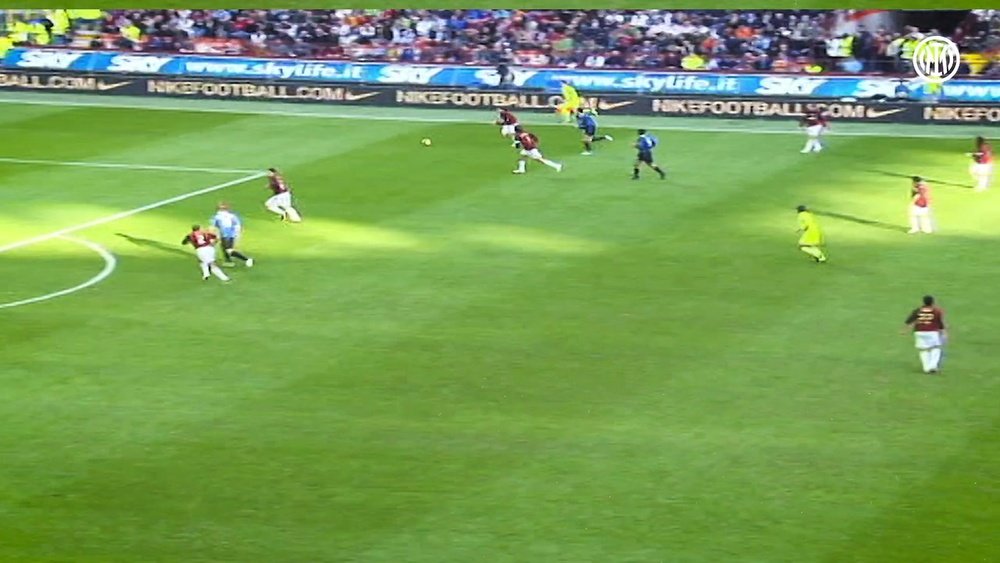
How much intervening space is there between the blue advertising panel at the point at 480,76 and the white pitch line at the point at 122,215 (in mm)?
14282

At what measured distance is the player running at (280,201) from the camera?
38188 millimetres

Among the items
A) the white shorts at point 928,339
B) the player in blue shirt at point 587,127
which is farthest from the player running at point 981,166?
the white shorts at point 928,339

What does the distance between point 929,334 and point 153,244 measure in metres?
19.6

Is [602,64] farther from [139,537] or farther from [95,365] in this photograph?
[139,537]

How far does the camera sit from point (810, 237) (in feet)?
110

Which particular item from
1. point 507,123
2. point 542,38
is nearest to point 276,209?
point 507,123

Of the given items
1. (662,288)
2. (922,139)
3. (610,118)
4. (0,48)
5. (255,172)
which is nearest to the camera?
(662,288)

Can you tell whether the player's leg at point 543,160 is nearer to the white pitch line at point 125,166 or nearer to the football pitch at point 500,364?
the football pitch at point 500,364

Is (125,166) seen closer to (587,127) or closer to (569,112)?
(587,127)

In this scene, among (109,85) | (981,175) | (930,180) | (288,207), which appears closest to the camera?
(288,207)

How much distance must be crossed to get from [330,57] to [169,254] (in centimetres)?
2630

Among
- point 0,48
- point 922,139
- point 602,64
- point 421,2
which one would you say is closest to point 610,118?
point 602,64

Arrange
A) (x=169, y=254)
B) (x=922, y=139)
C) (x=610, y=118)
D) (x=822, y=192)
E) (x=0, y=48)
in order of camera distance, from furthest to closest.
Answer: (x=0, y=48), (x=610, y=118), (x=922, y=139), (x=822, y=192), (x=169, y=254)

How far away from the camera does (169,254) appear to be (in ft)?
118
